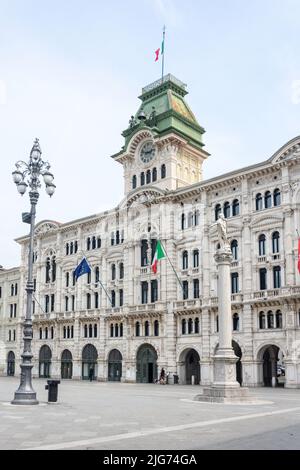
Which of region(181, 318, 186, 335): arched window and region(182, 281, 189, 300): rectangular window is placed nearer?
region(181, 318, 186, 335): arched window

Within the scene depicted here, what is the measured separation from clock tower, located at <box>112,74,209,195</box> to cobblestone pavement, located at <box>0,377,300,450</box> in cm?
3874

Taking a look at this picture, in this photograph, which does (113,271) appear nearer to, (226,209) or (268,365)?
(226,209)

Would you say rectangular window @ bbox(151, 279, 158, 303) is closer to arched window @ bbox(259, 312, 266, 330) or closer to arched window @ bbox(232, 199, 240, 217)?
arched window @ bbox(232, 199, 240, 217)

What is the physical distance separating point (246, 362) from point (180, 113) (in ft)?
95.4

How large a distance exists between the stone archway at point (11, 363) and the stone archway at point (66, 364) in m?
→ 11.5

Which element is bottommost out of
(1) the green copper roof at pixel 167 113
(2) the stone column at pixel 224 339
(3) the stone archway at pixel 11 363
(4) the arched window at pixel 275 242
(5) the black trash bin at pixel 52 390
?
(3) the stone archway at pixel 11 363

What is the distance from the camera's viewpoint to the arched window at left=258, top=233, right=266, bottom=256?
166ft

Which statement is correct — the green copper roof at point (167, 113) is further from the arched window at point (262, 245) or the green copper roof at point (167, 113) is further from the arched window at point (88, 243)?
the arched window at point (262, 245)

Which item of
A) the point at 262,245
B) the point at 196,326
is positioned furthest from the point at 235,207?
the point at 196,326

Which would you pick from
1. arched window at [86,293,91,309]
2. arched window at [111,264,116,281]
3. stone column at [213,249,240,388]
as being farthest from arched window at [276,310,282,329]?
arched window at [86,293,91,309]

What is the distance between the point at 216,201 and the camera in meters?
55.3

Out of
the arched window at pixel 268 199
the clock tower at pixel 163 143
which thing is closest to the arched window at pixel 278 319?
the arched window at pixel 268 199

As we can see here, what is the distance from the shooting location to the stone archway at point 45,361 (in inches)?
2771
